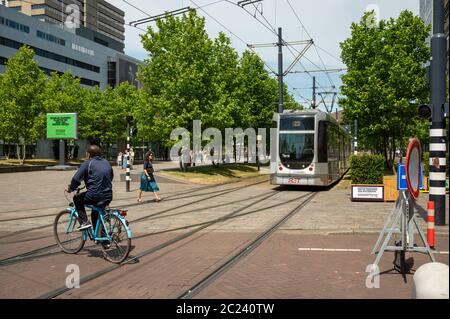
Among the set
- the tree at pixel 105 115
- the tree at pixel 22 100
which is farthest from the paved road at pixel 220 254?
the tree at pixel 105 115

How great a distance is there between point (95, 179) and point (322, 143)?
13.6 meters

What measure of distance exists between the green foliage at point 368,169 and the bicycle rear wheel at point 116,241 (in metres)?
12.9

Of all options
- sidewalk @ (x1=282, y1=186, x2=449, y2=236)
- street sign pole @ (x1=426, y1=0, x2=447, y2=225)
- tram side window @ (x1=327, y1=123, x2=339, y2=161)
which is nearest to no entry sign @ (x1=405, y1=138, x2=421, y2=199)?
sidewalk @ (x1=282, y1=186, x2=449, y2=236)

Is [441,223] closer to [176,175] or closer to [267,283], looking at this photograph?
[267,283]

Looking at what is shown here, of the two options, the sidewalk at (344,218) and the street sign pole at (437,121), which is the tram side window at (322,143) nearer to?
the sidewalk at (344,218)

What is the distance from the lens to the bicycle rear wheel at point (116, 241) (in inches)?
271

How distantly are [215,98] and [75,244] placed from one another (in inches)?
895

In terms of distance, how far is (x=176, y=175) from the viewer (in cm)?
2703

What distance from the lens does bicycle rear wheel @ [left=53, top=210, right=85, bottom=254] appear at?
7.65m

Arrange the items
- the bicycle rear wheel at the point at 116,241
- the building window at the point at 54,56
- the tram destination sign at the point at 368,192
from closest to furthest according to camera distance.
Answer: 1. the bicycle rear wheel at the point at 116,241
2. the tram destination sign at the point at 368,192
3. the building window at the point at 54,56

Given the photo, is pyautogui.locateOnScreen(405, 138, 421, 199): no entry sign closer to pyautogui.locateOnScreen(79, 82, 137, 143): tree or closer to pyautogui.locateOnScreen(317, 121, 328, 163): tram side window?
pyautogui.locateOnScreen(317, 121, 328, 163): tram side window

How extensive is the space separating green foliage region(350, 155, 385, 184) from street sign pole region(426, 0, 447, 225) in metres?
7.78

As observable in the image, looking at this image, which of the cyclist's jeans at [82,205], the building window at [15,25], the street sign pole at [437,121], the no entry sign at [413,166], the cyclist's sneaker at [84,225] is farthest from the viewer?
the building window at [15,25]
